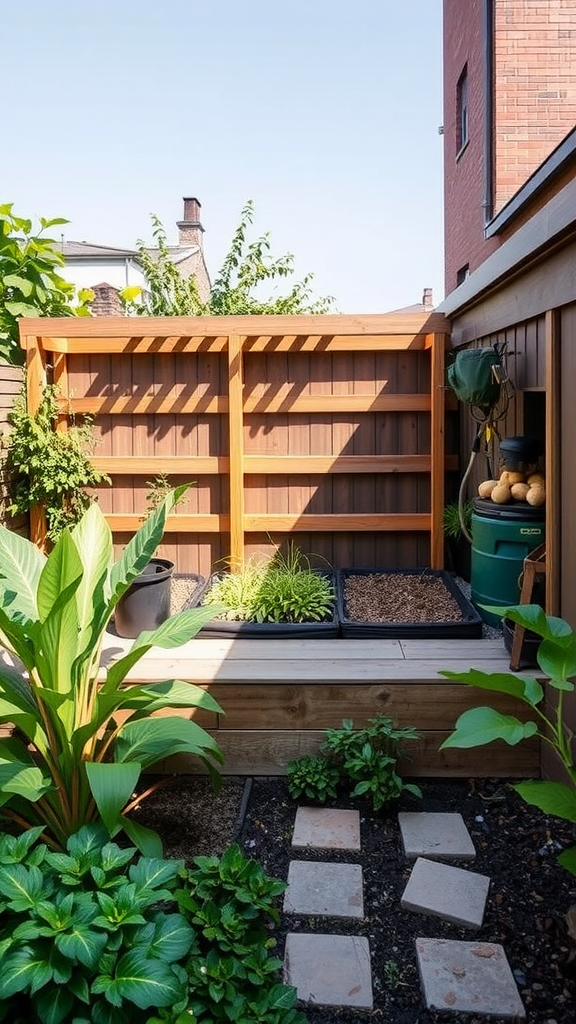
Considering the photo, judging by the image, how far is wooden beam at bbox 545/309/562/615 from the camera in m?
2.73

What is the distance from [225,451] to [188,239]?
15.5 m

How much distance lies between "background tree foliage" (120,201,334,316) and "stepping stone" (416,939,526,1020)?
7001mm

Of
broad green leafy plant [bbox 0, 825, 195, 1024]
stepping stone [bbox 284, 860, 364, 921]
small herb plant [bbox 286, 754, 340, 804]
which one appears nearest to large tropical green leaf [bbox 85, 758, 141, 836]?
broad green leafy plant [bbox 0, 825, 195, 1024]

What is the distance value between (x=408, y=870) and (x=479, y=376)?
2108 millimetres

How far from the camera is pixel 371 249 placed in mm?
16438

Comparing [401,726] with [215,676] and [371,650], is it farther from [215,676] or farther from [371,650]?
[215,676]

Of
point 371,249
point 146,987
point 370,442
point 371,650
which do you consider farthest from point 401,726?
point 371,249

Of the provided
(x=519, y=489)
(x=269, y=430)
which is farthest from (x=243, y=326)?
(x=519, y=489)

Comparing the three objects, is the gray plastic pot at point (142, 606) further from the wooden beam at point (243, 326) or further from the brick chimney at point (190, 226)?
the brick chimney at point (190, 226)

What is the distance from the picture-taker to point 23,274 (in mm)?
4816

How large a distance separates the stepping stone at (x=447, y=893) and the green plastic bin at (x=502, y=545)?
3.83 ft

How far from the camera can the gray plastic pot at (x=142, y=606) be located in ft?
12.3

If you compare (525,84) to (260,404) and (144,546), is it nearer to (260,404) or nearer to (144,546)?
(260,404)

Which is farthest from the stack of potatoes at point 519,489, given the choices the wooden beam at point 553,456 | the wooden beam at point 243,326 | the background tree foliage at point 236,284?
the background tree foliage at point 236,284
